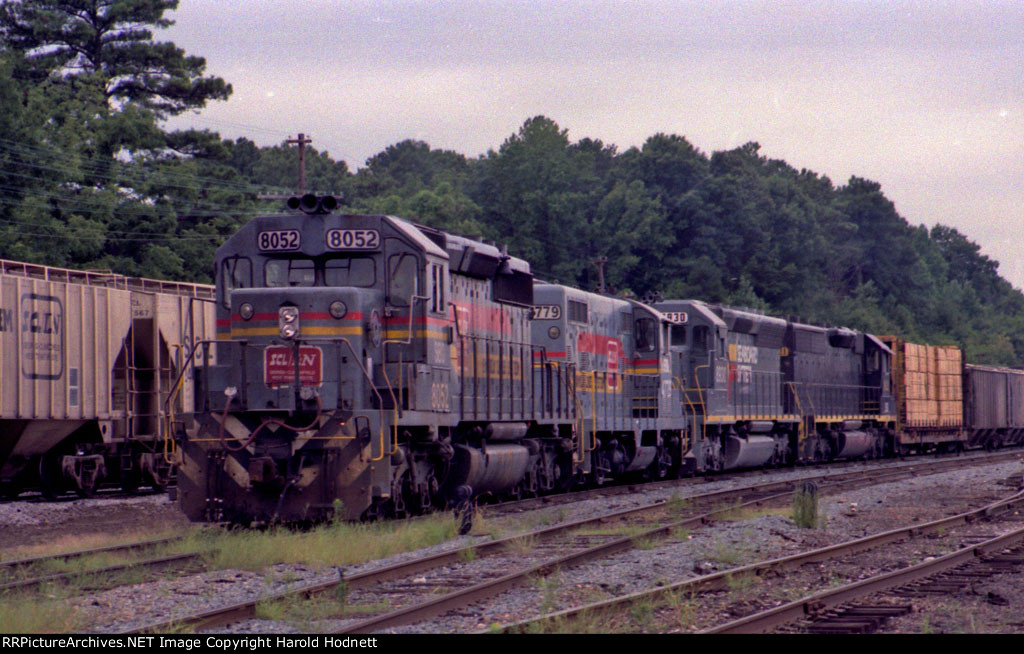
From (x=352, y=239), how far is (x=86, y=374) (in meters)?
7.20

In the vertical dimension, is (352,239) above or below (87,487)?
above

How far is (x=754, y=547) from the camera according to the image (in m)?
12.7

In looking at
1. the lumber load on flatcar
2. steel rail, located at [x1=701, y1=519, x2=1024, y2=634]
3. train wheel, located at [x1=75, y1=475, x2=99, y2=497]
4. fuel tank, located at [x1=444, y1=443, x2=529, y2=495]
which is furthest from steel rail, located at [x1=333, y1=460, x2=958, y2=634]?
the lumber load on flatcar

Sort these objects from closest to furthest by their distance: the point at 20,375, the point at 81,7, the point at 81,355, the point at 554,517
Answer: the point at 554,517
the point at 20,375
the point at 81,355
the point at 81,7

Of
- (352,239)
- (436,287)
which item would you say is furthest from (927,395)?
(352,239)

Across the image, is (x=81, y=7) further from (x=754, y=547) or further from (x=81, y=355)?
(x=754, y=547)

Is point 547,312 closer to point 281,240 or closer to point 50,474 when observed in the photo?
point 281,240

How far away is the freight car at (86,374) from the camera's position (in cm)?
1752

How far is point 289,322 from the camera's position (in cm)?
1329

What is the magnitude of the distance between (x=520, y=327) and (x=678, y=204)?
54616mm

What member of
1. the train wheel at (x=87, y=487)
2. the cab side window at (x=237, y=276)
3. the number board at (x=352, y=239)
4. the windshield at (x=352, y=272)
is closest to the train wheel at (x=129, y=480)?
the train wheel at (x=87, y=487)

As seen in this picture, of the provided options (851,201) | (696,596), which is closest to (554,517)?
(696,596)

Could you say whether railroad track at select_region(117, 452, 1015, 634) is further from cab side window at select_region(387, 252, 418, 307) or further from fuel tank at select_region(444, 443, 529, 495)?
cab side window at select_region(387, 252, 418, 307)

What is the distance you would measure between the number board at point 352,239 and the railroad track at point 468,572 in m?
3.78
